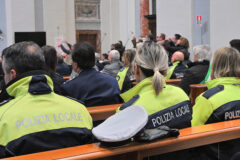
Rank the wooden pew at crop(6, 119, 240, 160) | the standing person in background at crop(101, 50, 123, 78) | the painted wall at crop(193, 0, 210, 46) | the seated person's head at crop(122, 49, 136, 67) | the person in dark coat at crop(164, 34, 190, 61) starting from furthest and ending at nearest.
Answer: the painted wall at crop(193, 0, 210, 46), the person in dark coat at crop(164, 34, 190, 61), the standing person in background at crop(101, 50, 123, 78), the seated person's head at crop(122, 49, 136, 67), the wooden pew at crop(6, 119, 240, 160)

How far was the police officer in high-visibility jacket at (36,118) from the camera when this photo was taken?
192 cm

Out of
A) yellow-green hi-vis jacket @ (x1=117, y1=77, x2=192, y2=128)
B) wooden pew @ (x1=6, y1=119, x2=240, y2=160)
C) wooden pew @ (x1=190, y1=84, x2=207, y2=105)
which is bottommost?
wooden pew @ (x1=190, y1=84, x2=207, y2=105)

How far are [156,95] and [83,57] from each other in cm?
140

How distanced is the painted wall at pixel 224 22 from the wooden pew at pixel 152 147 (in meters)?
6.50

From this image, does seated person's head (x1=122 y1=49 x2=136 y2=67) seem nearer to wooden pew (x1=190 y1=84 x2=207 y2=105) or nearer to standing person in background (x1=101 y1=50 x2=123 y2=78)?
standing person in background (x1=101 y1=50 x2=123 y2=78)

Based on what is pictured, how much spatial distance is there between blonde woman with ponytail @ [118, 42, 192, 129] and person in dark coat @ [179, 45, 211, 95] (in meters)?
2.81

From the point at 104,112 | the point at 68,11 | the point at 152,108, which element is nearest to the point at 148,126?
the point at 152,108

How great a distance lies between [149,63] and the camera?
2.52 meters

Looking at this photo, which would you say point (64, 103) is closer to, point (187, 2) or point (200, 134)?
point (200, 134)

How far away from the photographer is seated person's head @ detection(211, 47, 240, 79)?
9.53ft

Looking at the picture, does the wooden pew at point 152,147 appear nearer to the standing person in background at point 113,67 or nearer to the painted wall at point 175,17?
the standing person in background at point 113,67

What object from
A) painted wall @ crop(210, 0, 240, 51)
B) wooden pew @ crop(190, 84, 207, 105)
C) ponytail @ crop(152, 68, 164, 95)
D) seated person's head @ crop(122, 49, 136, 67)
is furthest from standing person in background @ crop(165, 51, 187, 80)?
ponytail @ crop(152, 68, 164, 95)

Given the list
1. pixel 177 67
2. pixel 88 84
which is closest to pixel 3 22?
pixel 177 67

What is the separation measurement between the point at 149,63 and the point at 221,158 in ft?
2.68
